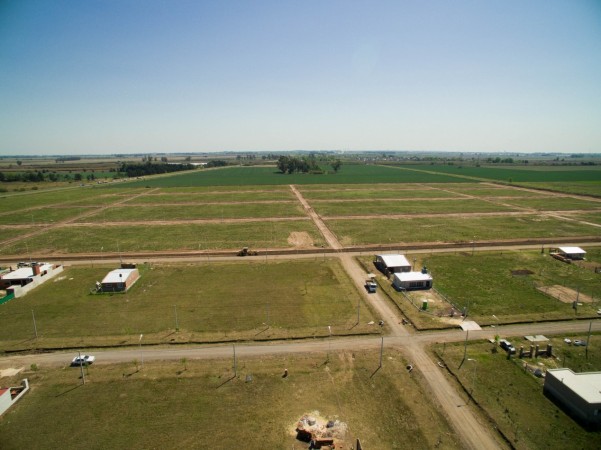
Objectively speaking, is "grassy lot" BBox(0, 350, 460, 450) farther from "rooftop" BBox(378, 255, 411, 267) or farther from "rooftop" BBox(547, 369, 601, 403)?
"rooftop" BBox(378, 255, 411, 267)

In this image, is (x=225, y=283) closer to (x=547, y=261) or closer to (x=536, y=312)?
(x=536, y=312)

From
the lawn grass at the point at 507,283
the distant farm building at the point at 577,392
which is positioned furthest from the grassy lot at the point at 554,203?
the distant farm building at the point at 577,392

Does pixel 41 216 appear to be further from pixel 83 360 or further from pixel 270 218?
pixel 83 360

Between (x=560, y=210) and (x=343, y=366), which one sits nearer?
(x=343, y=366)

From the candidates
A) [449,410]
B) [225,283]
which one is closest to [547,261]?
[449,410]

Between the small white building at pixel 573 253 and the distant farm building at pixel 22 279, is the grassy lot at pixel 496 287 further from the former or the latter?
the distant farm building at pixel 22 279

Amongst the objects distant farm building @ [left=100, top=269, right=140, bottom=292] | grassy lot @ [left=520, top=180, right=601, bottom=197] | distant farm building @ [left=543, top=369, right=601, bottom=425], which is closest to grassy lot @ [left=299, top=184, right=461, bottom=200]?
grassy lot @ [left=520, top=180, right=601, bottom=197]
